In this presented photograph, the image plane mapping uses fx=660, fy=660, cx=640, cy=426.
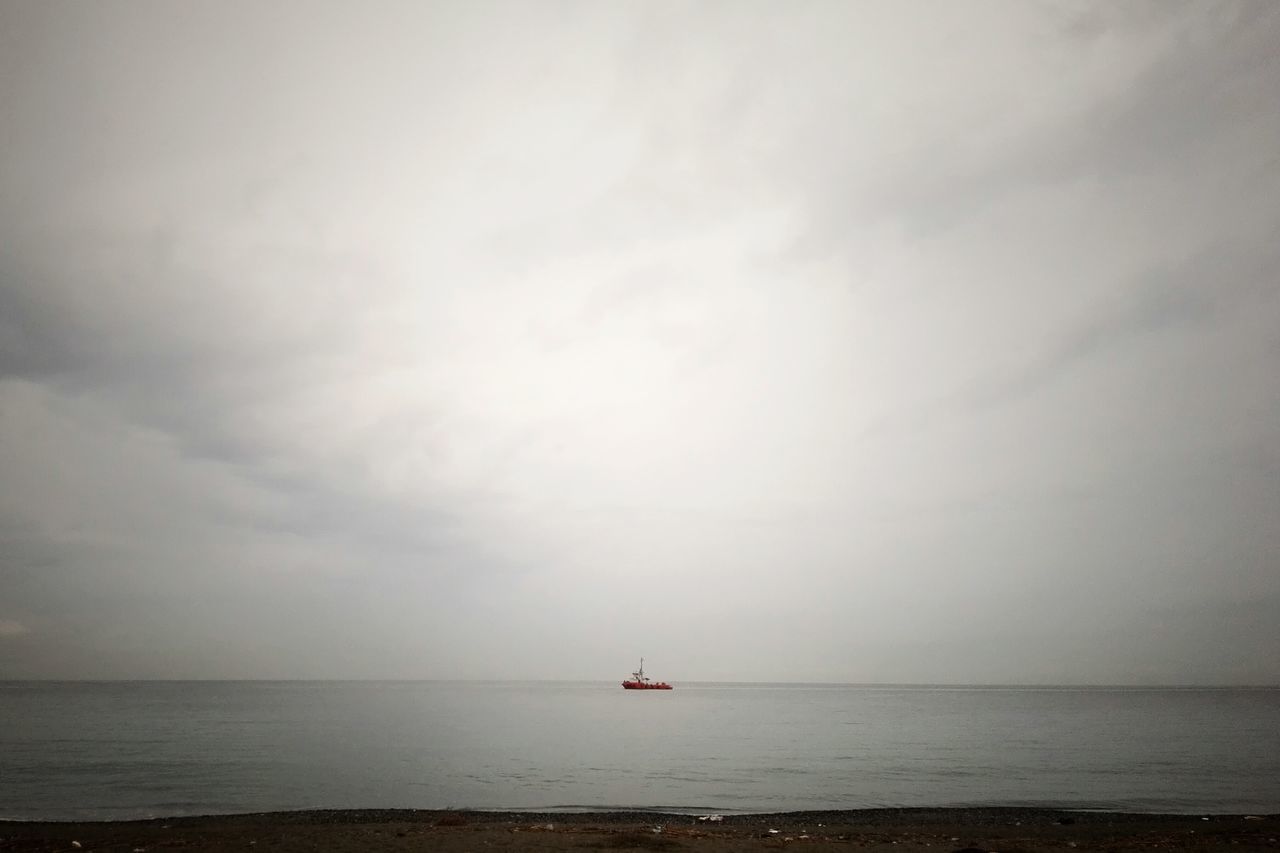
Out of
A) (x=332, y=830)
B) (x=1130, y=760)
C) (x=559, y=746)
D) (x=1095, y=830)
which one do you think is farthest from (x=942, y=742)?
(x=332, y=830)

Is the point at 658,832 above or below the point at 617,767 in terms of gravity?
above

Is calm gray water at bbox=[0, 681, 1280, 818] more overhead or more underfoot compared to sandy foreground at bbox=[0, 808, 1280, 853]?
more underfoot

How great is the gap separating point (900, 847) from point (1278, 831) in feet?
47.7

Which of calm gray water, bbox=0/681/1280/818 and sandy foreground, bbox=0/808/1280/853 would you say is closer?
sandy foreground, bbox=0/808/1280/853

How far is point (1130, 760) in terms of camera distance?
160 feet

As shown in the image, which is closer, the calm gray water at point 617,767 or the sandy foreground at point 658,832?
the sandy foreground at point 658,832

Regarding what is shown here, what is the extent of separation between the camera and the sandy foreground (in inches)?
826

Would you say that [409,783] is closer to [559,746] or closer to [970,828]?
[559,746]

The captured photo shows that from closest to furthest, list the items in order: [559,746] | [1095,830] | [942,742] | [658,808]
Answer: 1. [1095,830]
2. [658,808]
3. [559,746]
4. [942,742]

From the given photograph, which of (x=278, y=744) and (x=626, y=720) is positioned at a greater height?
(x=278, y=744)

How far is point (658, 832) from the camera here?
23438 mm

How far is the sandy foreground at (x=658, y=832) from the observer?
68.8ft

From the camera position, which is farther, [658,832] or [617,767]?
[617,767]

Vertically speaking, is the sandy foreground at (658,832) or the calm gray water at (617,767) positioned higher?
the sandy foreground at (658,832)
